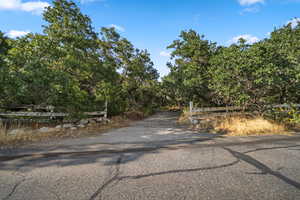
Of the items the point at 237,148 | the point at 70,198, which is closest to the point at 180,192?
the point at 70,198

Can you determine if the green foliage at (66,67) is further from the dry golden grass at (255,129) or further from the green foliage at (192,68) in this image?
the dry golden grass at (255,129)

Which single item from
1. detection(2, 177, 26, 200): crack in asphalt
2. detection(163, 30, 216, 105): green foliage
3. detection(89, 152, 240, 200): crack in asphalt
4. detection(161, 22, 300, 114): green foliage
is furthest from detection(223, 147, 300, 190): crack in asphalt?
detection(163, 30, 216, 105): green foliage

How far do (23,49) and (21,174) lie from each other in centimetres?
693

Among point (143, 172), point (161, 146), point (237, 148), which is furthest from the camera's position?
point (161, 146)

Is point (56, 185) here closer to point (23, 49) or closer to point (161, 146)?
point (161, 146)

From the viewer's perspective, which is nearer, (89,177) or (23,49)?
(89,177)

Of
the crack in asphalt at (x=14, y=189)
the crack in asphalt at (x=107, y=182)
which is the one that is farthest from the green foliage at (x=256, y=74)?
the crack in asphalt at (x=14, y=189)

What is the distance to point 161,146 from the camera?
394cm

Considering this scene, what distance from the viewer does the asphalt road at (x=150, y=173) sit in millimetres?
1829

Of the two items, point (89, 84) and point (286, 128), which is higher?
point (89, 84)

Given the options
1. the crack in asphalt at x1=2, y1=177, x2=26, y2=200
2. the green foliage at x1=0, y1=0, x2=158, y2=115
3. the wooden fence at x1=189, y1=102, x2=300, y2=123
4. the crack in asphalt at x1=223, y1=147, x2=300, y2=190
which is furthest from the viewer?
the wooden fence at x1=189, y1=102, x2=300, y2=123

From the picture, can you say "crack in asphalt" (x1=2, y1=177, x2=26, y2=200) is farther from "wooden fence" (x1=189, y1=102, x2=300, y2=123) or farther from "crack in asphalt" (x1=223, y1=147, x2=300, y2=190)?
"wooden fence" (x1=189, y1=102, x2=300, y2=123)

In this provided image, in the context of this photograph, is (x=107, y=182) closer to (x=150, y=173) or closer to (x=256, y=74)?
(x=150, y=173)

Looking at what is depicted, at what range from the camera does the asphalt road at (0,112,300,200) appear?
6.00 ft
